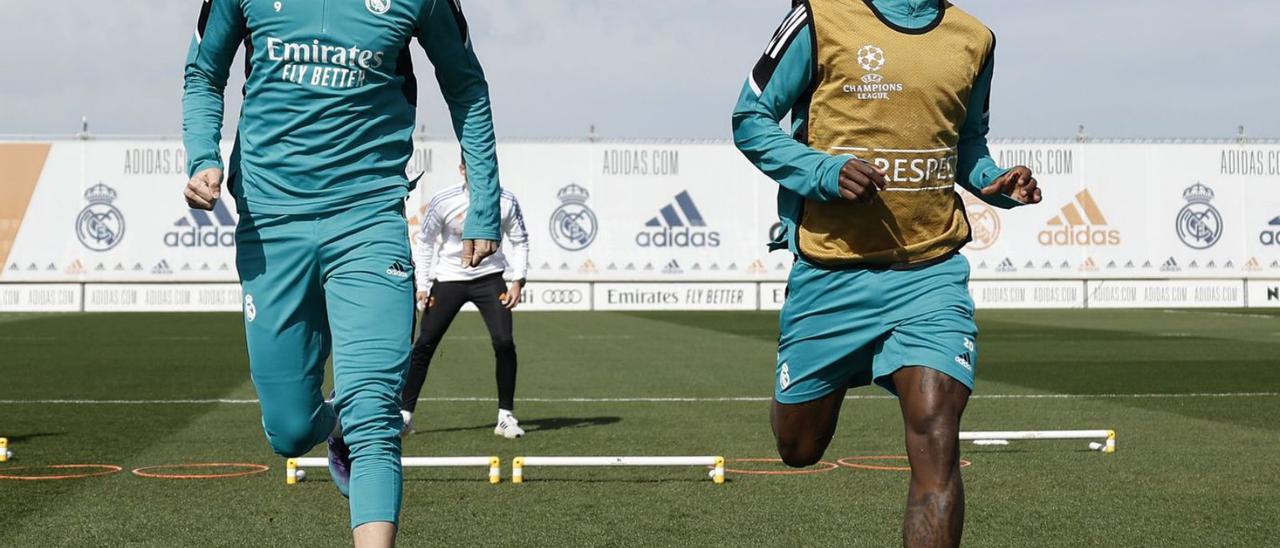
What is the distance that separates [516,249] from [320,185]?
23.1ft

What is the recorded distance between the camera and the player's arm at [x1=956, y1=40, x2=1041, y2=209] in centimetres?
518

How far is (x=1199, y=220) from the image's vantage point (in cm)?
4509

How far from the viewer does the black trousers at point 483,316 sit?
450 inches

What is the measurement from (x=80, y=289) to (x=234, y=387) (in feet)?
96.0

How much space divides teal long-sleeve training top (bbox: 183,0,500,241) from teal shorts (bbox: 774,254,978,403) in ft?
3.81

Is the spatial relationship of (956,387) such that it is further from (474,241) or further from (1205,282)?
(1205,282)

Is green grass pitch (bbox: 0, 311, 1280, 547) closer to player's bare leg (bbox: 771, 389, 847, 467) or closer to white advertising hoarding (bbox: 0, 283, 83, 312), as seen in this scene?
player's bare leg (bbox: 771, 389, 847, 467)

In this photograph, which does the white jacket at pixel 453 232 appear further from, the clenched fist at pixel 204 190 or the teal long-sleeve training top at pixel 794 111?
the clenched fist at pixel 204 190

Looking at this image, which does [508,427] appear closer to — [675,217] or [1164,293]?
[675,217]

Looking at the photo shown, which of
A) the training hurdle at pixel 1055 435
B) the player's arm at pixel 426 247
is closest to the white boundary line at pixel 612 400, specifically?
the player's arm at pixel 426 247

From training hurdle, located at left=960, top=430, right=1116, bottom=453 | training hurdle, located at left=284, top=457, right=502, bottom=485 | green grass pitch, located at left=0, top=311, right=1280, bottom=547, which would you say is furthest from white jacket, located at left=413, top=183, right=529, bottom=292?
training hurdle, located at left=960, top=430, right=1116, bottom=453

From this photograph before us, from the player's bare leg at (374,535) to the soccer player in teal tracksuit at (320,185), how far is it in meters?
0.26

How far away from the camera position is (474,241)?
5.14m

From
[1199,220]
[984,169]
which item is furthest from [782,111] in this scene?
[1199,220]
